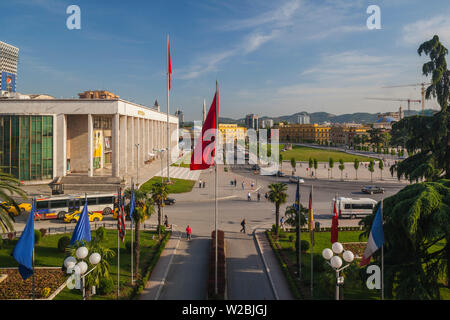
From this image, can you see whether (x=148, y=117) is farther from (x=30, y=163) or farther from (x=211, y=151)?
(x=211, y=151)

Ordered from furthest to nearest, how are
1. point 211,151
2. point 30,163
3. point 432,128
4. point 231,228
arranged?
point 30,163
point 231,228
point 432,128
point 211,151

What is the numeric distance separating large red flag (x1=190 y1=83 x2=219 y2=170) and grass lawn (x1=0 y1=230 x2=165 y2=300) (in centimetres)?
759

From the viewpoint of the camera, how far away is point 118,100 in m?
46.6

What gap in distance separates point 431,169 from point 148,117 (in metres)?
59.9

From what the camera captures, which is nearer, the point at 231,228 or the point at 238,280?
the point at 238,280

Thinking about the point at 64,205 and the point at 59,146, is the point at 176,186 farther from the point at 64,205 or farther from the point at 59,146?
the point at 64,205

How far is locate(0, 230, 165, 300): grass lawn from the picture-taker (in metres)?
15.8

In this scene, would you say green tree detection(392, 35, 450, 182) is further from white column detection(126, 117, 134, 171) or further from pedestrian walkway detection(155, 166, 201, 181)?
white column detection(126, 117, 134, 171)

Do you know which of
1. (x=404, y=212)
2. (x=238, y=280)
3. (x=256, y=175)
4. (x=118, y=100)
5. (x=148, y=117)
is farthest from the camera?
(x=148, y=117)

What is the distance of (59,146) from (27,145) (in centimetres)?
393

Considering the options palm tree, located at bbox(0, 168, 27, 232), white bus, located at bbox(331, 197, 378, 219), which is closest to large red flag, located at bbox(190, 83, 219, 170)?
palm tree, located at bbox(0, 168, 27, 232)

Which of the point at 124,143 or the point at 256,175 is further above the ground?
the point at 124,143
